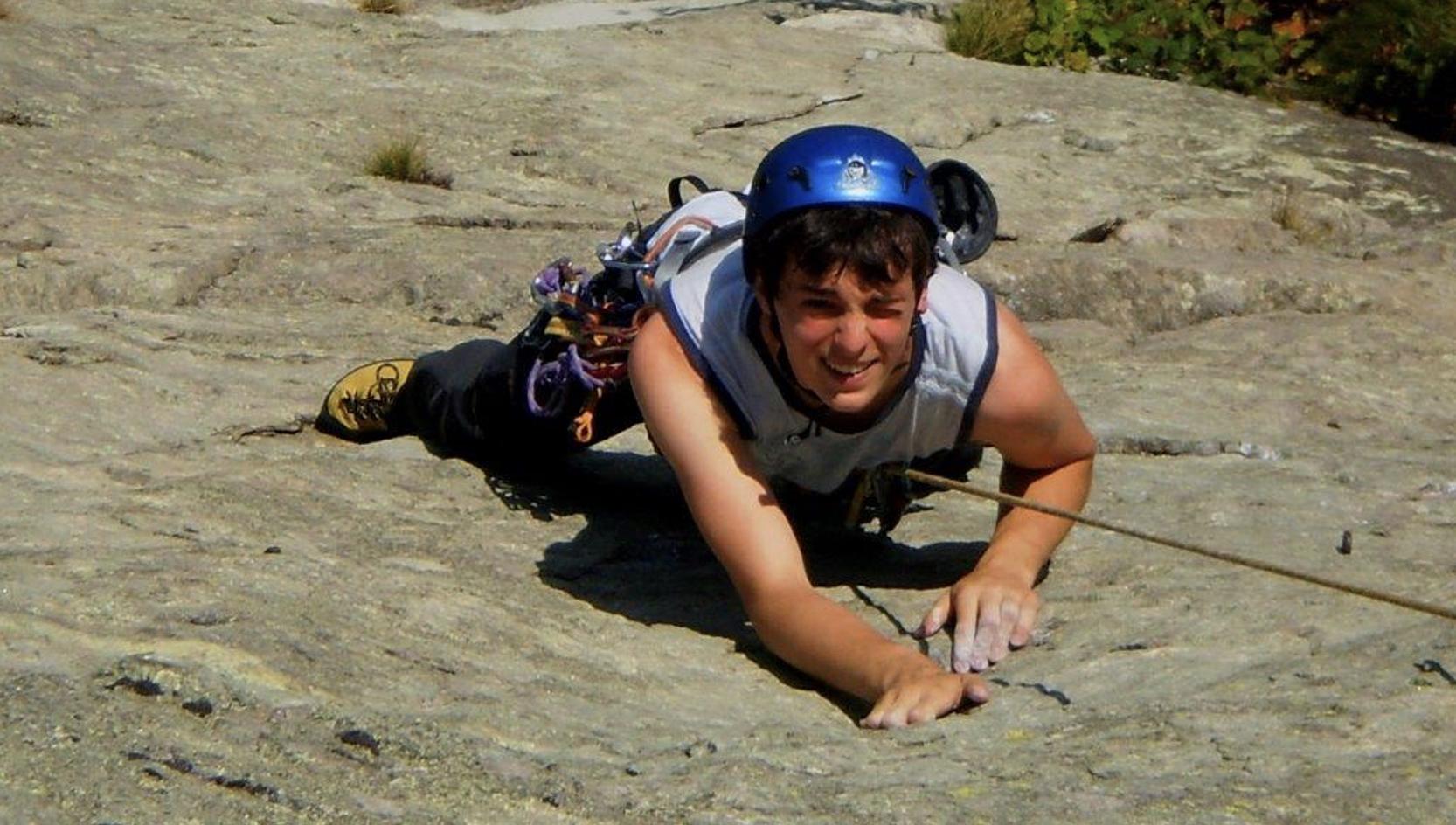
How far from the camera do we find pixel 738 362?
336cm

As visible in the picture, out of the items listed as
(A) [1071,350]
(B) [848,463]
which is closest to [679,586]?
(B) [848,463]

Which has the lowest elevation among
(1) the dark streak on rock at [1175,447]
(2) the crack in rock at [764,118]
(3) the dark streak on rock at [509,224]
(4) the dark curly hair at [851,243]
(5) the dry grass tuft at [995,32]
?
(1) the dark streak on rock at [1175,447]

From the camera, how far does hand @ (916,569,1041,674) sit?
10.6 ft

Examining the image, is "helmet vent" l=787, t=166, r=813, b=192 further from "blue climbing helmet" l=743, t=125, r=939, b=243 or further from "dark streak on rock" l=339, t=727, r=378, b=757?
"dark streak on rock" l=339, t=727, r=378, b=757

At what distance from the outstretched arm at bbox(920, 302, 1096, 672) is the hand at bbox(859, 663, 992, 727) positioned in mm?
233

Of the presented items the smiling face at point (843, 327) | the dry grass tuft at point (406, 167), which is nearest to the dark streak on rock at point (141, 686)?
the smiling face at point (843, 327)

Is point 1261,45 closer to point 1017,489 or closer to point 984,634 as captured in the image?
point 1017,489

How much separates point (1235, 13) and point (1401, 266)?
286 centimetres

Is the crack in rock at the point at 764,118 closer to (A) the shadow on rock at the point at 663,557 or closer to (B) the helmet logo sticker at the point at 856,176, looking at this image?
(A) the shadow on rock at the point at 663,557

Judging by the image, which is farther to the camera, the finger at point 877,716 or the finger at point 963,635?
the finger at point 963,635

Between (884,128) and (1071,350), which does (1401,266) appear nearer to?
(1071,350)

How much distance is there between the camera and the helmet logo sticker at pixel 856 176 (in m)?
3.12

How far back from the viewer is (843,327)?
3115 millimetres

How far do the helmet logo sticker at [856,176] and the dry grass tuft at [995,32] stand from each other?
5342 mm
